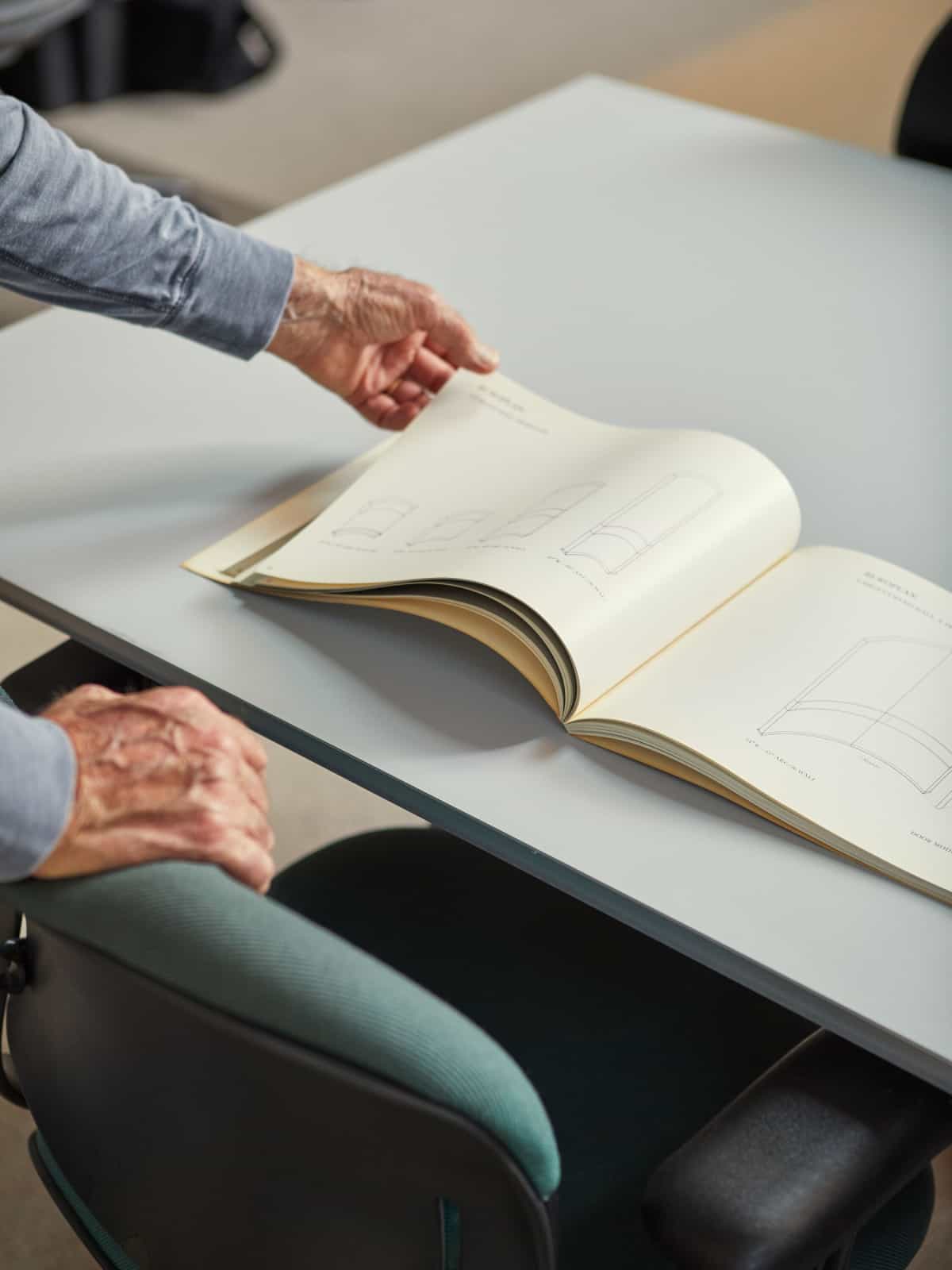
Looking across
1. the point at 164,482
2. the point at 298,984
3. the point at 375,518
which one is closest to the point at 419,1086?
the point at 298,984

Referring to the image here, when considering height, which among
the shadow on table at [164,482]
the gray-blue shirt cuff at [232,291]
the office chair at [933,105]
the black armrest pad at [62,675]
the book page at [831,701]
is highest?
the office chair at [933,105]

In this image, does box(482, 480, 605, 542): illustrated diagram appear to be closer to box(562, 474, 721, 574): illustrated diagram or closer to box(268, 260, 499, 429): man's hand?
box(562, 474, 721, 574): illustrated diagram

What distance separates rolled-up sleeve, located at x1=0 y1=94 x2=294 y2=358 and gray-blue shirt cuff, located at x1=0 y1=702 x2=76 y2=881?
0.50 m

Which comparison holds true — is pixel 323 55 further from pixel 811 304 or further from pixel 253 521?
pixel 253 521

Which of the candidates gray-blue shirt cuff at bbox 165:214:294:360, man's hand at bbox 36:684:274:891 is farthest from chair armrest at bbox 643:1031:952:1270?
gray-blue shirt cuff at bbox 165:214:294:360

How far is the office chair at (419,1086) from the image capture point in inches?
22.5

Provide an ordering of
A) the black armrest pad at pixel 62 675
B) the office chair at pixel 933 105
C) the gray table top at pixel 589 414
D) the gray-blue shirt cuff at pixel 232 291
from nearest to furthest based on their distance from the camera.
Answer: the gray table top at pixel 589 414 < the black armrest pad at pixel 62 675 < the gray-blue shirt cuff at pixel 232 291 < the office chair at pixel 933 105

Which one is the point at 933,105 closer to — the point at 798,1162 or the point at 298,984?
the point at 798,1162

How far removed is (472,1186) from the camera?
614 mm

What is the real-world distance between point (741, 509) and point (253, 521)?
14.9 inches

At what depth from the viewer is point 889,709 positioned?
96 cm

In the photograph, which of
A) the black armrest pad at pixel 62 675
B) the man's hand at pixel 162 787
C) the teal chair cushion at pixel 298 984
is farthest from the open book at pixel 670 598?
the teal chair cushion at pixel 298 984

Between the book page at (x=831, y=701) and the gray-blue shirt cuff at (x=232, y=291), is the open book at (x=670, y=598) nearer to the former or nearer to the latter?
the book page at (x=831, y=701)

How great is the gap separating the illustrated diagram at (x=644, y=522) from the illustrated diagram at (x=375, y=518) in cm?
16
